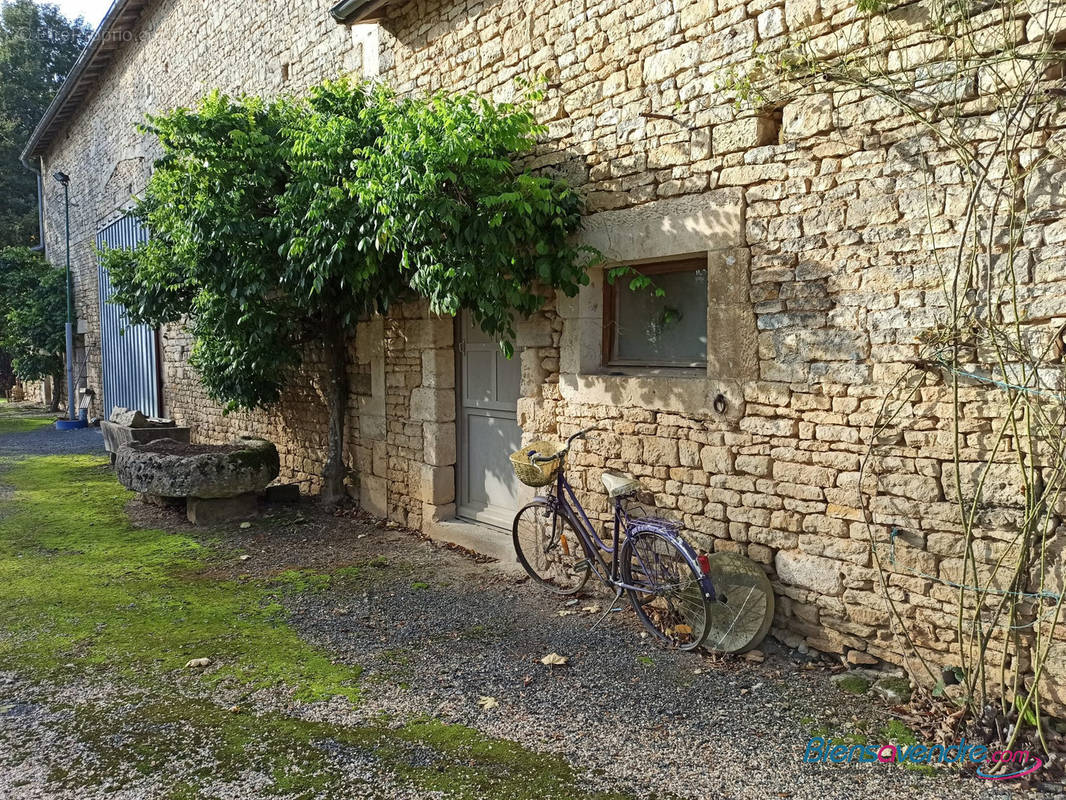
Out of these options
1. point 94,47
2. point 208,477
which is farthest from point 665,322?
point 94,47

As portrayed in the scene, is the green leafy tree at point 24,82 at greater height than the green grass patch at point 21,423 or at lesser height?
greater

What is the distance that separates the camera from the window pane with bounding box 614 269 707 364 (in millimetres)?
4332

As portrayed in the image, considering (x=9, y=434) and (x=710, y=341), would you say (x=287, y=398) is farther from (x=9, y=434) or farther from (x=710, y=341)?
(x=9, y=434)

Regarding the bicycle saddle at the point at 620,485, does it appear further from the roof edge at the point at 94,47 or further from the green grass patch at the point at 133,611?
the roof edge at the point at 94,47

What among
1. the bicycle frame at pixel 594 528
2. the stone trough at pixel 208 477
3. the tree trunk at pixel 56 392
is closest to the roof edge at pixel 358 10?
the stone trough at pixel 208 477

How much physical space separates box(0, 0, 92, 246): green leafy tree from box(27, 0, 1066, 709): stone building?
881 inches

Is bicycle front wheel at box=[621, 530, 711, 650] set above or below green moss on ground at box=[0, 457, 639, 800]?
above

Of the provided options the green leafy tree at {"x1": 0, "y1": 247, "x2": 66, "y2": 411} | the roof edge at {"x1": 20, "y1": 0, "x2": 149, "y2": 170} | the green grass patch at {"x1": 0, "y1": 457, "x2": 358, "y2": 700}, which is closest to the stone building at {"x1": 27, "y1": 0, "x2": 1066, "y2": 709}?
the green grass patch at {"x1": 0, "y1": 457, "x2": 358, "y2": 700}

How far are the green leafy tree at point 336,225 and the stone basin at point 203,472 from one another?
2.01 feet

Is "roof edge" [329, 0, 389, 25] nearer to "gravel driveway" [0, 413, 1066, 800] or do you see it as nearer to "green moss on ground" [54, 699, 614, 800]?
"gravel driveway" [0, 413, 1066, 800]

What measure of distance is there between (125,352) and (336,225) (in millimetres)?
10198

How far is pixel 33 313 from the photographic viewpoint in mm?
16281

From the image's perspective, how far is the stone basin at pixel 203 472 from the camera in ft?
21.1

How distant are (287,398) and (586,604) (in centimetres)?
485
